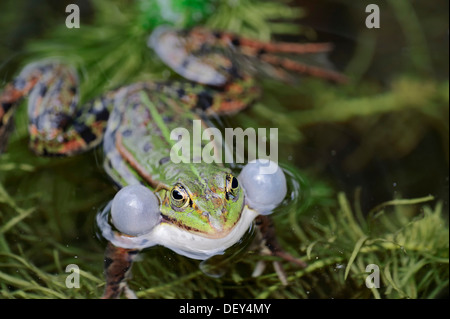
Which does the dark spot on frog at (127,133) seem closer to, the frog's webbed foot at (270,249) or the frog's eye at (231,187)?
the frog's eye at (231,187)

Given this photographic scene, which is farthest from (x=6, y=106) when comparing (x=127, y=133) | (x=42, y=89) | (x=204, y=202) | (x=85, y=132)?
(x=204, y=202)

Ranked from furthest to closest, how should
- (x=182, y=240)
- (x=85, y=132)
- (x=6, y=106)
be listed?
1. (x=6, y=106)
2. (x=85, y=132)
3. (x=182, y=240)

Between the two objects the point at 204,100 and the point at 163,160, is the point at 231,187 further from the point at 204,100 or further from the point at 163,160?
the point at 204,100

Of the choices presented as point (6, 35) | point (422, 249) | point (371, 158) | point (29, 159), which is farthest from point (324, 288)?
point (6, 35)

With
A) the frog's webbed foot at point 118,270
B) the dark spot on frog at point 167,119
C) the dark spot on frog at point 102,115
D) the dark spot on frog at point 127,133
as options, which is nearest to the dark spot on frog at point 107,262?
the frog's webbed foot at point 118,270

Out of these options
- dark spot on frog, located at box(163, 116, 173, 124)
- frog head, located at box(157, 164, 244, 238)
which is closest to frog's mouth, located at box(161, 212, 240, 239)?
frog head, located at box(157, 164, 244, 238)

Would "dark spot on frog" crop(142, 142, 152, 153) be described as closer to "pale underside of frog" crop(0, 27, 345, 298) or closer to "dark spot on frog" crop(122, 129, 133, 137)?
"pale underside of frog" crop(0, 27, 345, 298)

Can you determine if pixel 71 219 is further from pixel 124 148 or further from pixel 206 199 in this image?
pixel 206 199
